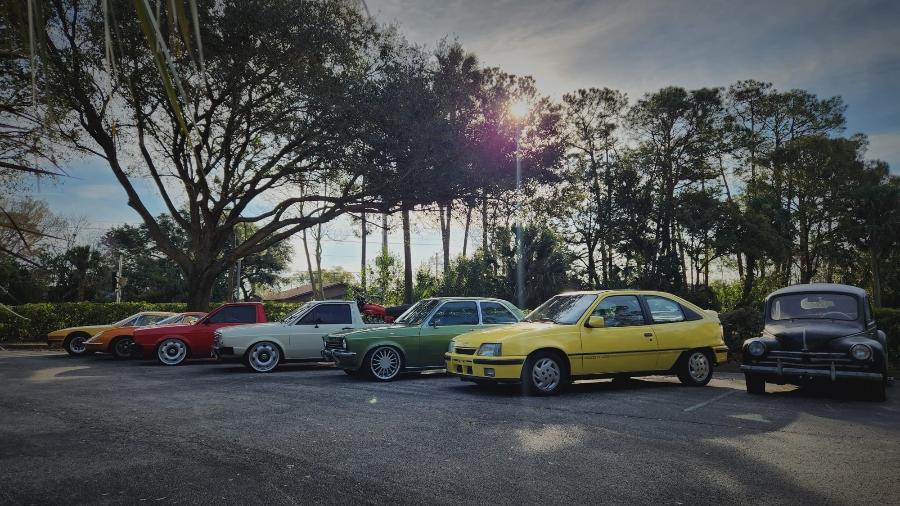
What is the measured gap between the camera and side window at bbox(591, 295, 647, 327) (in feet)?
34.6

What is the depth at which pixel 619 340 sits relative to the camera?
10.4m

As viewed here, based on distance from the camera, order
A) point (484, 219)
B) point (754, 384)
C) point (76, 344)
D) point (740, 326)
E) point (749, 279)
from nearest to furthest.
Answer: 1. point (754, 384)
2. point (740, 326)
3. point (76, 344)
4. point (484, 219)
5. point (749, 279)

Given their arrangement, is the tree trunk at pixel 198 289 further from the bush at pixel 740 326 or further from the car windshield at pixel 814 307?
the car windshield at pixel 814 307

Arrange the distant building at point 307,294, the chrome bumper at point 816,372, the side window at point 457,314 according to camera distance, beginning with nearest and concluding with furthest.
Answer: the chrome bumper at point 816,372, the side window at point 457,314, the distant building at point 307,294

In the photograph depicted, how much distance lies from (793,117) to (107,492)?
158 ft

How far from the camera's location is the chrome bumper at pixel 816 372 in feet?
30.9

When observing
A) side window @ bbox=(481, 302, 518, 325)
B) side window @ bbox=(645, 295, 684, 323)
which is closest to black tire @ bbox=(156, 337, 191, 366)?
side window @ bbox=(481, 302, 518, 325)

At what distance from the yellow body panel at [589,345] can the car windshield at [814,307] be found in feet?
4.94

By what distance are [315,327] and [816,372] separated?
10253 millimetres

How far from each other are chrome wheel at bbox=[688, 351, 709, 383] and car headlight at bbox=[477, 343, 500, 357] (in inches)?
151

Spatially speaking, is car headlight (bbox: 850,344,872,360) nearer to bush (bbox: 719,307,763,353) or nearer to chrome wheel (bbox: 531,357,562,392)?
chrome wheel (bbox: 531,357,562,392)

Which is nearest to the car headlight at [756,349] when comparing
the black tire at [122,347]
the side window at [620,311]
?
the side window at [620,311]

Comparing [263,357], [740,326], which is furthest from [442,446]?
[740,326]

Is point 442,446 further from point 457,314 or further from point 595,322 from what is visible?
point 457,314
